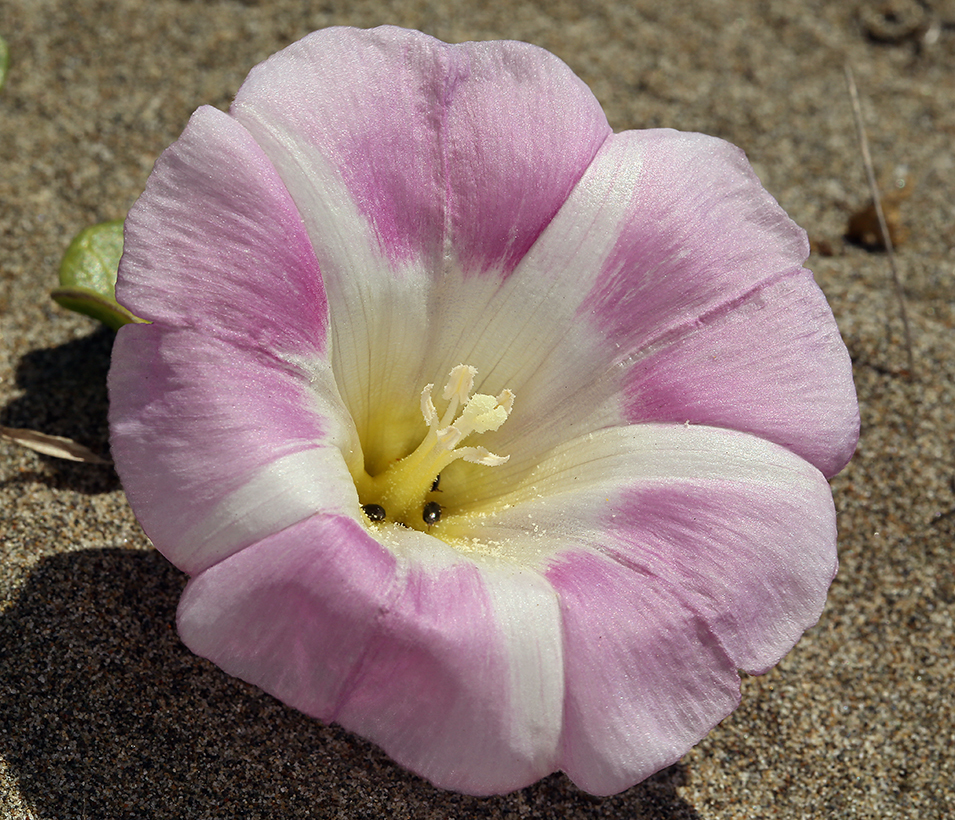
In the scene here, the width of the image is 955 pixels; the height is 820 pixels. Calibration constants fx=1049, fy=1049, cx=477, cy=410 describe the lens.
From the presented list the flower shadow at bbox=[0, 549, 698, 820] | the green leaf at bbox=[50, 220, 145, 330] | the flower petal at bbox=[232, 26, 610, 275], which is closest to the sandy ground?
the flower shadow at bbox=[0, 549, 698, 820]

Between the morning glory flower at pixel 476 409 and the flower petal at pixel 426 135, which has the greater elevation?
the flower petal at pixel 426 135

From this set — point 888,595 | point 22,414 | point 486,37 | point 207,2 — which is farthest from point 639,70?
point 22,414

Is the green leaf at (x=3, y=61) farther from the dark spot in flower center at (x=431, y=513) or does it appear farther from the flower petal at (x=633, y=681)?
the flower petal at (x=633, y=681)

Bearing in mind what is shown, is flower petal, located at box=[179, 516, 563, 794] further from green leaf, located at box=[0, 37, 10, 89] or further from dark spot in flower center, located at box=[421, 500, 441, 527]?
green leaf, located at box=[0, 37, 10, 89]

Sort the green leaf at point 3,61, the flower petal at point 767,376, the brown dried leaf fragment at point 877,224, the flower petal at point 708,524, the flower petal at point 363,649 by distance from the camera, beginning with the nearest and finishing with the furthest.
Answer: the flower petal at point 363,649 < the flower petal at point 708,524 < the flower petal at point 767,376 < the green leaf at point 3,61 < the brown dried leaf fragment at point 877,224

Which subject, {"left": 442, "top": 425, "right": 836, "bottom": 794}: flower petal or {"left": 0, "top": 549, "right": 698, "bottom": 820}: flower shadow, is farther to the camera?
{"left": 0, "top": 549, "right": 698, "bottom": 820}: flower shadow

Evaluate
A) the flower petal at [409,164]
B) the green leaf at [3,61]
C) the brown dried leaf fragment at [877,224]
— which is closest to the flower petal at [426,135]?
the flower petal at [409,164]

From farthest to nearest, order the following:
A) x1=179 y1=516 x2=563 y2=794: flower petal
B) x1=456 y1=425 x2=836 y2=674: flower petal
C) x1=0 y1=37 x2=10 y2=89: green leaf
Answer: x1=0 y1=37 x2=10 y2=89: green leaf, x1=456 y1=425 x2=836 y2=674: flower petal, x1=179 y1=516 x2=563 y2=794: flower petal

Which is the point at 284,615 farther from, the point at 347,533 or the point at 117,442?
the point at 117,442
